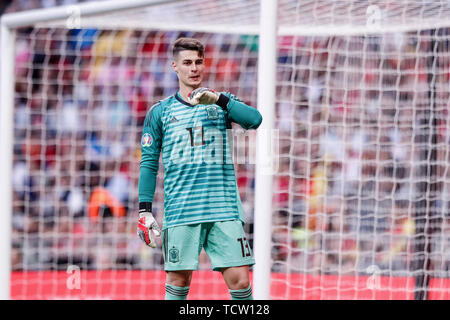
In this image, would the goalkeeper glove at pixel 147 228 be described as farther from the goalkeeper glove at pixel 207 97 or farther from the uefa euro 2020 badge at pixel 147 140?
the goalkeeper glove at pixel 207 97

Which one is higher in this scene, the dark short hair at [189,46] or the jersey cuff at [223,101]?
the dark short hair at [189,46]

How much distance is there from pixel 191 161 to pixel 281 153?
362cm

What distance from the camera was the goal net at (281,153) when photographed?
4.42 metres

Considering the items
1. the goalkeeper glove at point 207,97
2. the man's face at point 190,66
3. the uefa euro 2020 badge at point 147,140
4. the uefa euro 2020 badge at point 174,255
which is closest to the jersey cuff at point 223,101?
the goalkeeper glove at point 207,97

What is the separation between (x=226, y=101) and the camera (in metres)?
2.21

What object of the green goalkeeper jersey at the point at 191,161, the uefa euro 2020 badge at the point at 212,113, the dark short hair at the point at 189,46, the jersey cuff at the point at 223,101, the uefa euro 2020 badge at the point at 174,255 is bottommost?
the uefa euro 2020 badge at the point at 174,255

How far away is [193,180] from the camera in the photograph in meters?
2.31

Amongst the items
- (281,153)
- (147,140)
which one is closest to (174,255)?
(147,140)

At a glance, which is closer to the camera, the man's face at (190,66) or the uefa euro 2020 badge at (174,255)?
the man's face at (190,66)

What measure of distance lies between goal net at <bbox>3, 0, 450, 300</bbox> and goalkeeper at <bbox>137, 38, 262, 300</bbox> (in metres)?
1.81

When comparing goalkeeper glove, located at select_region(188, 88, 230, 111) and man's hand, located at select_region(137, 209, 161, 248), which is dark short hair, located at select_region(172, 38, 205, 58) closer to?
goalkeeper glove, located at select_region(188, 88, 230, 111)

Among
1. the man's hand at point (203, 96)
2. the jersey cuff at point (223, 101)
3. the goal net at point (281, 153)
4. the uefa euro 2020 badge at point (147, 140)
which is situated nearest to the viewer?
the man's hand at point (203, 96)
